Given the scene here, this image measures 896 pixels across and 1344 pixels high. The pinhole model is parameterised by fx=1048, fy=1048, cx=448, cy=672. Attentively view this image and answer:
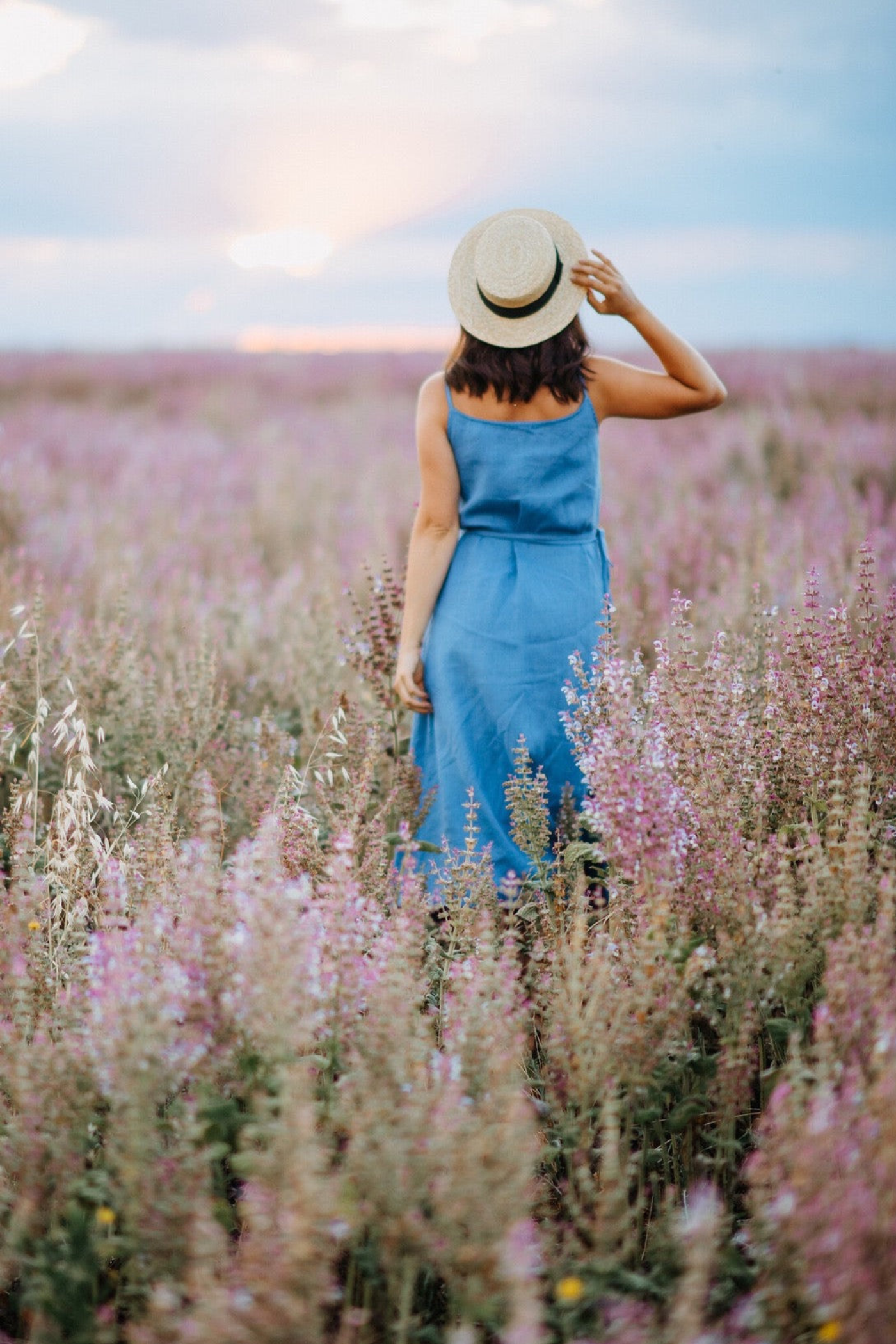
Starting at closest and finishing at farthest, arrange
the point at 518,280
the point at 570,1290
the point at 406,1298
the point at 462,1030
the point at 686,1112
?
the point at 570,1290 < the point at 406,1298 < the point at 462,1030 < the point at 686,1112 < the point at 518,280

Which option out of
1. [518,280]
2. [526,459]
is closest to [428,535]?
[526,459]

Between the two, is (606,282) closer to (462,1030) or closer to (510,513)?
(510,513)

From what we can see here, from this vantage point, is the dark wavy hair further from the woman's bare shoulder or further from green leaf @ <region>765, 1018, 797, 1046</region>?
green leaf @ <region>765, 1018, 797, 1046</region>

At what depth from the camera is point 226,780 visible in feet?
10.4

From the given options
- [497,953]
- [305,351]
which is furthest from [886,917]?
[305,351]

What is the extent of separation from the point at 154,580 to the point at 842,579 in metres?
3.85

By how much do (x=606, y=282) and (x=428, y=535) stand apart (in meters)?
0.85

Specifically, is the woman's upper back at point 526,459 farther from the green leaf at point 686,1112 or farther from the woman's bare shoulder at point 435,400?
the green leaf at point 686,1112

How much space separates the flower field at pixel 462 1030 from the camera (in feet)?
4.62

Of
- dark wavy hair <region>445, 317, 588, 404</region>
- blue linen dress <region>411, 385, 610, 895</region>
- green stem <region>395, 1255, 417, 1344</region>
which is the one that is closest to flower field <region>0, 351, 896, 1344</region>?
green stem <region>395, 1255, 417, 1344</region>

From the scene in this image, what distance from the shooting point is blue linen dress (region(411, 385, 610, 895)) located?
2.95m

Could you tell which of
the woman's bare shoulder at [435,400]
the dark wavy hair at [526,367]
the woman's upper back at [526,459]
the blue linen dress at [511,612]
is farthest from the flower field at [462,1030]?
the dark wavy hair at [526,367]

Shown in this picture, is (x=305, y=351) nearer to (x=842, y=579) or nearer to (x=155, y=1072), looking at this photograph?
(x=842, y=579)

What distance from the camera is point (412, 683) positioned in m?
3.13
